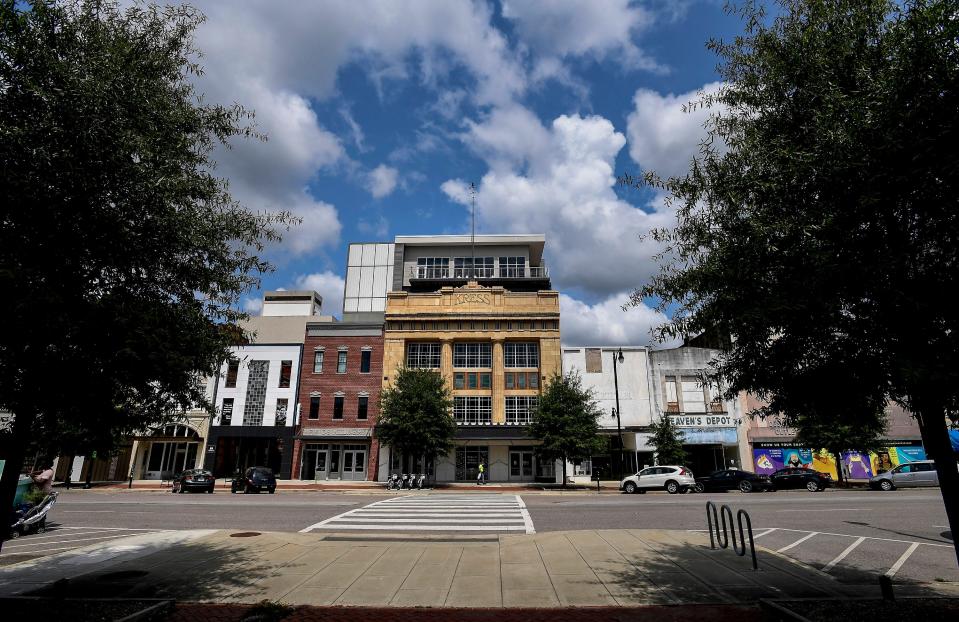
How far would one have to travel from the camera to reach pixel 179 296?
324 inches

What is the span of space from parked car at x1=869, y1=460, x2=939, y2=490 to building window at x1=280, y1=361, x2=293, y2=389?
137 ft

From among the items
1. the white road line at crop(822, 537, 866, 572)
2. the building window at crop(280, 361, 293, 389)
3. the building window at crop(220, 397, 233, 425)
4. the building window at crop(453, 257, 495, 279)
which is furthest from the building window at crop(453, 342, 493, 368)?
the white road line at crop(822, 537, 866, 572)

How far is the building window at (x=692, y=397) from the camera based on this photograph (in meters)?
41.9

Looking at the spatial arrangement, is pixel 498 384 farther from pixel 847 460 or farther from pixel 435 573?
pixel 435 573

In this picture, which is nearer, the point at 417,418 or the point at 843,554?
the point at 843,554

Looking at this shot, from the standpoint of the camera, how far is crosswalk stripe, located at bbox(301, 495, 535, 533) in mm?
15461

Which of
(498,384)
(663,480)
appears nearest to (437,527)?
(663,480)

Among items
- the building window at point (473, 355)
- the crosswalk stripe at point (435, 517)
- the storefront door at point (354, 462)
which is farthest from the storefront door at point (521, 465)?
the crosswalk stripe at point (435, 517)

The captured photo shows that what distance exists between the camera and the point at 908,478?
29.8 metres

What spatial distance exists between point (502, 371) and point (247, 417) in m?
21.7

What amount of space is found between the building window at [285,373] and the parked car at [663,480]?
2873 cm

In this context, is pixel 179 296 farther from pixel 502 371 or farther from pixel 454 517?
pixel 502 371

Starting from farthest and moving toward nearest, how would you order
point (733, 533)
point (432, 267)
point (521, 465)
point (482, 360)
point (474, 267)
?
point (432, 267) → point (474, 267) → point (482, 360) → point (521, 465) → point (733, 533)

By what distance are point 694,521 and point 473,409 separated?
27.9m
